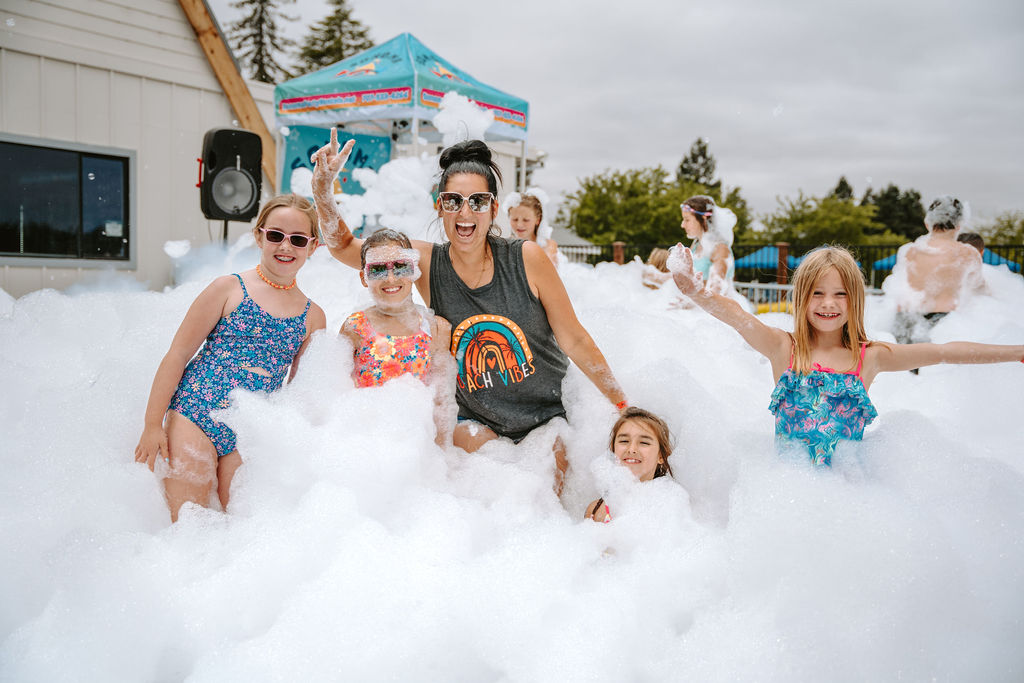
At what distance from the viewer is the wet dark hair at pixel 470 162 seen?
2.17m

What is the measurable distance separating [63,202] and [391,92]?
3.10 m

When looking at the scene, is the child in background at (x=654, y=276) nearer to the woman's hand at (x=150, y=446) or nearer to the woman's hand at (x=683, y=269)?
the woman's hand at (x=683, y=269)

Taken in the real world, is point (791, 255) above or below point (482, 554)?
above

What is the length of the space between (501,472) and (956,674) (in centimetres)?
126

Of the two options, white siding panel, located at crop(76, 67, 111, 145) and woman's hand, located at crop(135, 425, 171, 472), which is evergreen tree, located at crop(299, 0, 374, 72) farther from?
woman's hand, located at crop(135, 425, 171, 472)

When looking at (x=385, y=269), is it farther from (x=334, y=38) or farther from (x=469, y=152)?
(x=334, y=38)

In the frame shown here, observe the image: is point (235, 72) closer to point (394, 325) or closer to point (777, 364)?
point (394, 325)

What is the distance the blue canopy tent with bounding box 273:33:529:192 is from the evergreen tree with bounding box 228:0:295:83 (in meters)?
22.6

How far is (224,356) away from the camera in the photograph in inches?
83.0

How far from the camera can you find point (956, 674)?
5.23 feet

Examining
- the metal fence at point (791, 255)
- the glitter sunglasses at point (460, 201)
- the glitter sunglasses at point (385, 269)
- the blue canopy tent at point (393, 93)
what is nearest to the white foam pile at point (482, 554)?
the glitter sunglasses at point (385, 269)

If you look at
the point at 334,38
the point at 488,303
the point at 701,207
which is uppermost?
the point at 334,38

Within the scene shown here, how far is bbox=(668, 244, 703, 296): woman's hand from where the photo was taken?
199 cm

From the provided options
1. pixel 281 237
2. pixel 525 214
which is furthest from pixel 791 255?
pixel 281 237
